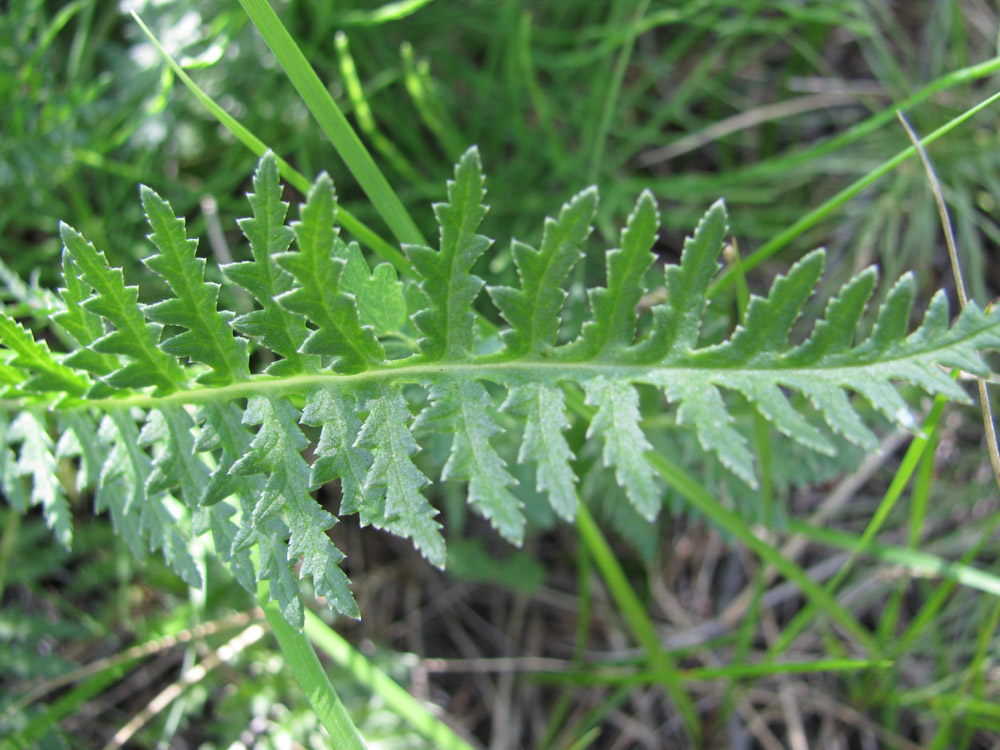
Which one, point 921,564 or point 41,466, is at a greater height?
point 41,466

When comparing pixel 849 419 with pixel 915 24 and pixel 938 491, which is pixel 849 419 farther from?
pixel 915 24

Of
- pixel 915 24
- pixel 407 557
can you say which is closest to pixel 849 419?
pixel 407 557

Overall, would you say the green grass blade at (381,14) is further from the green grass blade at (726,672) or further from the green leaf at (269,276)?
the green grass blade at (726,672)

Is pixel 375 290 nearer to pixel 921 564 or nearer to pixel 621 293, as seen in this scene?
pixel 621 293

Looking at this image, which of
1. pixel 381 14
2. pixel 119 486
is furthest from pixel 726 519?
pixel 381 14

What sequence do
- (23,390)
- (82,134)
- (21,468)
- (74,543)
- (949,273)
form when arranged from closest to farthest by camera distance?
1. (23,390)
2. (21,468)
3. (82,134)
4. (74,543)
5. (949,273)

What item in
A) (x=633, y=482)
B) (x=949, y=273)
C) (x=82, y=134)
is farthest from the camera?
(x=949, y=273)

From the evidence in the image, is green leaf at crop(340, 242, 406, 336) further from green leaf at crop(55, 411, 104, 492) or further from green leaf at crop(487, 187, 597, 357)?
green leaf at crop(55, 411, 104, 492)
